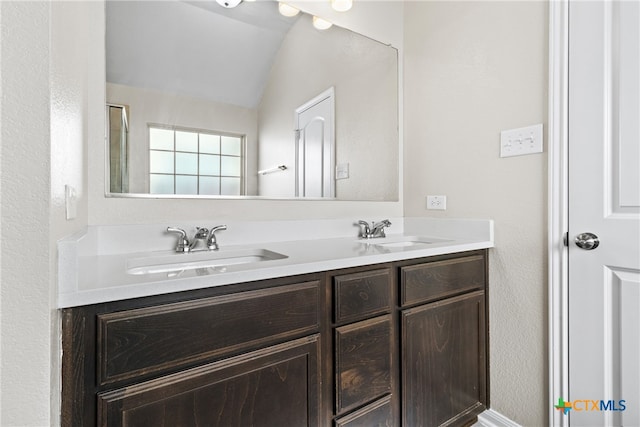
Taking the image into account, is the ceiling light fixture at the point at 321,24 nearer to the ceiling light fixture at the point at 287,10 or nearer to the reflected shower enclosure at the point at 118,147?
the ceiling light fixture at the point at 287,10

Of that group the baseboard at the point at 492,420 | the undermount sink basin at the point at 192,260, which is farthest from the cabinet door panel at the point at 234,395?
the baseboard at the point at 492,420

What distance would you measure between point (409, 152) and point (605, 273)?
1.13 m

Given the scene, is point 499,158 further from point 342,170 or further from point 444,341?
point 444,341

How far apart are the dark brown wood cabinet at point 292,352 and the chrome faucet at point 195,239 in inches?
19.2

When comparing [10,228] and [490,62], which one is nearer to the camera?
[10,228]

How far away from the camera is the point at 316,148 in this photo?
1.72 m

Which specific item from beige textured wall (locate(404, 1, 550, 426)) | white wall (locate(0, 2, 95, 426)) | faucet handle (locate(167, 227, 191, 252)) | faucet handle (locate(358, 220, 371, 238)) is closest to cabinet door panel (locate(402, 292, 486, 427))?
beige textured wall (locate(404, 1, 550, 426))

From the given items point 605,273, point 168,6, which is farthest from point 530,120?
point 168,6

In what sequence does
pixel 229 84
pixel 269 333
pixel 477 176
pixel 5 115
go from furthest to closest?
1. pixel 477 176
2. pixel 229 84
3. pixel 269 333
4. pixel 5 115

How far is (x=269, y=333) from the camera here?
0.91 meters

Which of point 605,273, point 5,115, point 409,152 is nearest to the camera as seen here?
point 5,115

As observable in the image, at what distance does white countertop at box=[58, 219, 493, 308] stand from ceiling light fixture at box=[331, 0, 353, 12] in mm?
1233

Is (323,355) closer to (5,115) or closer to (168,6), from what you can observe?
(5,115)

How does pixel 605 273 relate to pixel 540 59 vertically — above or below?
below
